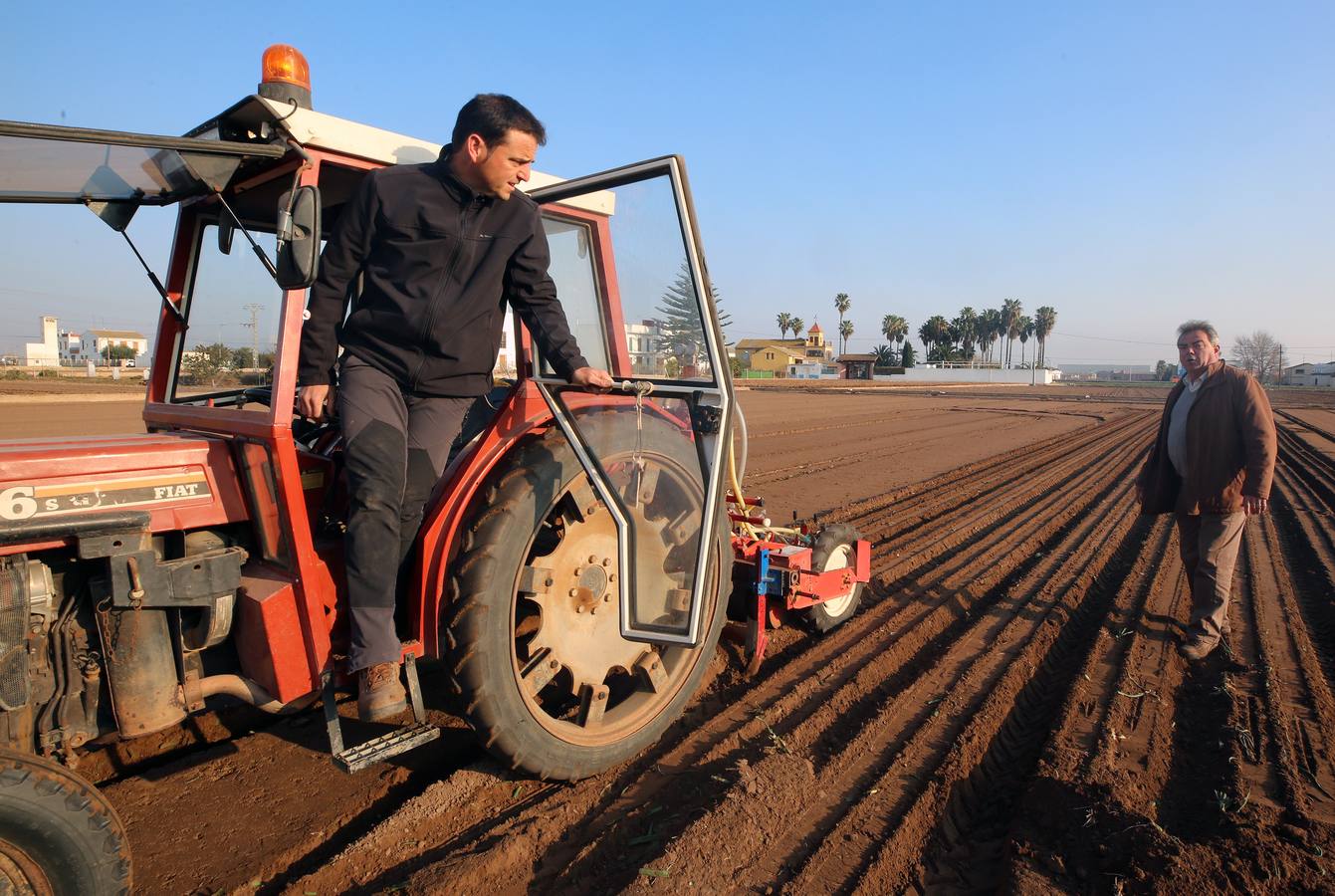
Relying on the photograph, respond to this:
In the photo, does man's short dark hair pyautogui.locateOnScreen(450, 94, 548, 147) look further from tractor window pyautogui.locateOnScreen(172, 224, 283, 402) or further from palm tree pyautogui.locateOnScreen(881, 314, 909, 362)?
palm tree pyautogui.locateOnScreen(881, 314, 909, 362)

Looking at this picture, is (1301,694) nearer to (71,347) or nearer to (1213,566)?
(1213,566)

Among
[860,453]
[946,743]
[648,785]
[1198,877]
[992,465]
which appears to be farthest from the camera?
[860,453]

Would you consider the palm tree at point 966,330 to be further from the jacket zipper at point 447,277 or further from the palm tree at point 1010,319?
the jacket zipper at point 447,277

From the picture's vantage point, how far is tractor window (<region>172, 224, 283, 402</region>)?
9.09 feet

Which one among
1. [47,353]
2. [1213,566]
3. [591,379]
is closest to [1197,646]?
[1213,566]

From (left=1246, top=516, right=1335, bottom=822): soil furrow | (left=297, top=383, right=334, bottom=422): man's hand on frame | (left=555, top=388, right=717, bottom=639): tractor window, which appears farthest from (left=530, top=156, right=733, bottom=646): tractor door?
(left=1246, top=516, right=1335, bottom=822): soil furrow

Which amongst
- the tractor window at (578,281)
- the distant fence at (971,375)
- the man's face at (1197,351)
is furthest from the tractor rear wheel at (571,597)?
the distant fence at (971,375)

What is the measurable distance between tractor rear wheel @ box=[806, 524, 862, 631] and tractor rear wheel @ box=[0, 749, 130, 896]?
3.13 m

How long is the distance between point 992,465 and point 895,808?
1081 cm

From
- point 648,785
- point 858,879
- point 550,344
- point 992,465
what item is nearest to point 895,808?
point 858,879

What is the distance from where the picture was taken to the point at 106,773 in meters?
2.95

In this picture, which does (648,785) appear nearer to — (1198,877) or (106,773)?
(1198,877)

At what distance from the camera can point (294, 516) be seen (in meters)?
2.36

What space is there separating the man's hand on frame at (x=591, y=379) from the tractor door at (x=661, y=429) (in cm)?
5
